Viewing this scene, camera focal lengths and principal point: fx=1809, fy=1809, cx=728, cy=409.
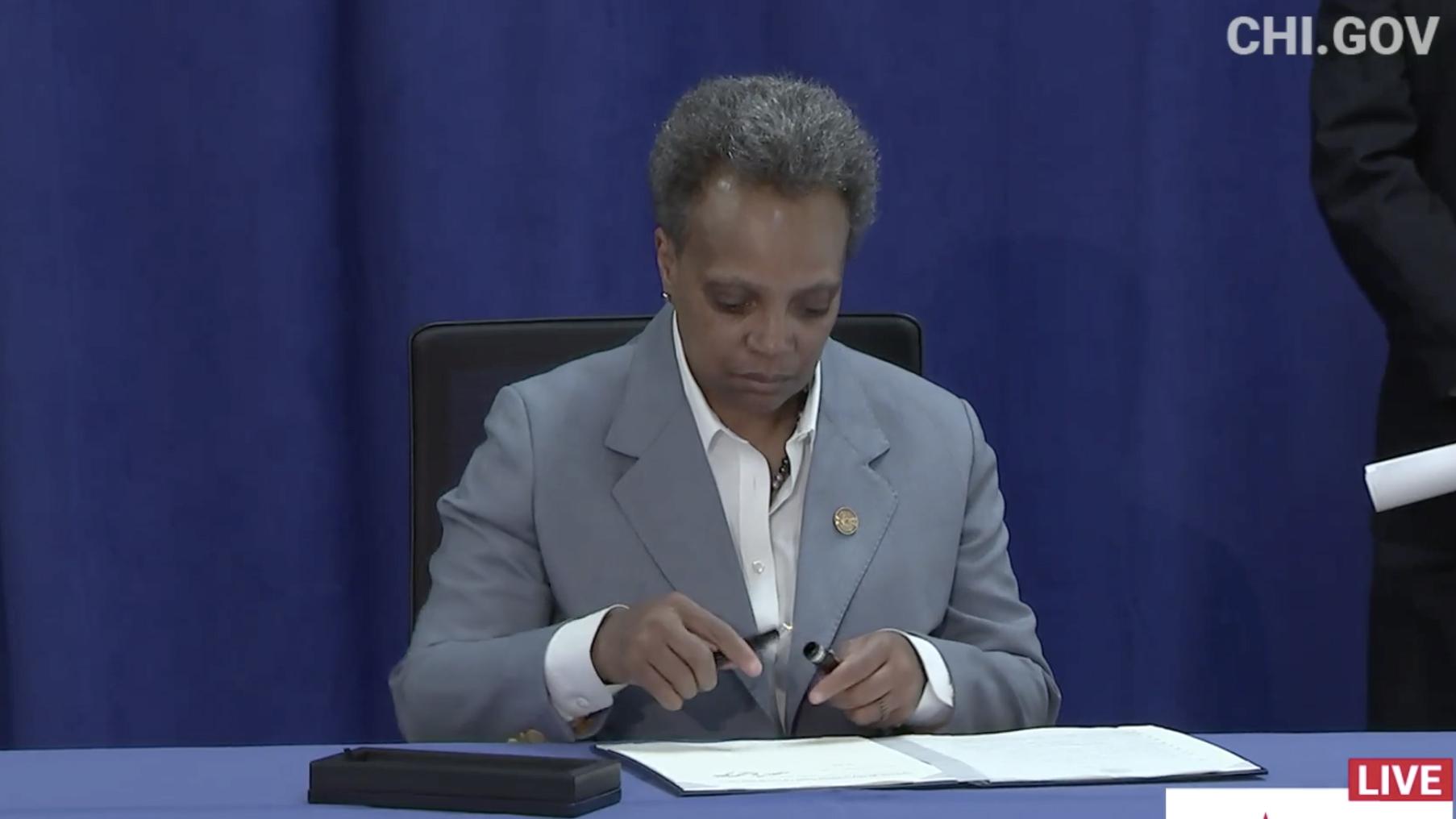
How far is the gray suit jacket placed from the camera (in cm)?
169

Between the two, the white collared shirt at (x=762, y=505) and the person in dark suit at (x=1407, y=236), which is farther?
the person in dark suit at (x=1407, y=236)

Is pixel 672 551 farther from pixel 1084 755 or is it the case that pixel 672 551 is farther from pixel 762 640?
pixel 1084 755

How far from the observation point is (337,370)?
2.70 metres

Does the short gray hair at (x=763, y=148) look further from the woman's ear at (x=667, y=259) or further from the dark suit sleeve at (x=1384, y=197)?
the dark suit sleeve at (x=1384, y=197)

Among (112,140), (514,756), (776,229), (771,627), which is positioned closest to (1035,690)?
(771,627)

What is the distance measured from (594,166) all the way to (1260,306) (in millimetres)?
1048

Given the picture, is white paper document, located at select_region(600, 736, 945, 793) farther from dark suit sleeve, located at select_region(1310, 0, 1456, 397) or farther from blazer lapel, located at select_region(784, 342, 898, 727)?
dark suit sleeve, located at select_region(1310, 0, 1456, 397)

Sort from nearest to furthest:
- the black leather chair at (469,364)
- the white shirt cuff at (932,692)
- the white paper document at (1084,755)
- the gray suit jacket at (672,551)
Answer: the white paper document at (1084,755)
the white shirt cuff at (932,692)
the gray suit jacket at (672,551)
the black leather chair at (469,364)

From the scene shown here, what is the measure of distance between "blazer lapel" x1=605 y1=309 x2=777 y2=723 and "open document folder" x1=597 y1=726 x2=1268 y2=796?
0.26 meters

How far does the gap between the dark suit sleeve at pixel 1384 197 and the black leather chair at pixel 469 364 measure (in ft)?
1.93

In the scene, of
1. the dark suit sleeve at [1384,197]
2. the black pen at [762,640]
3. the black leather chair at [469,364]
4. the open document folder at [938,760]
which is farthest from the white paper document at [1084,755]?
the dark suit sleeve at [1384,197]

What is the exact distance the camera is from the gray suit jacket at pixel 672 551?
1.69 metres

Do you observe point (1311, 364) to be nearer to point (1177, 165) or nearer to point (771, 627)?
point (1177, 165)

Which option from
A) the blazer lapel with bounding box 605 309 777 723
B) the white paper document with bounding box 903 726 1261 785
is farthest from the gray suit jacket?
the white paper document with bounding box 903 726 1261 785
